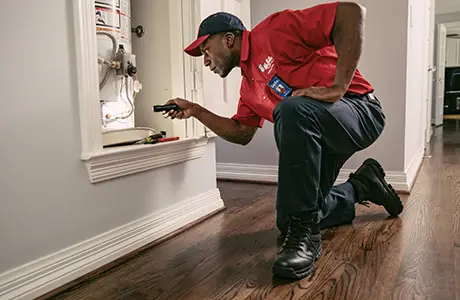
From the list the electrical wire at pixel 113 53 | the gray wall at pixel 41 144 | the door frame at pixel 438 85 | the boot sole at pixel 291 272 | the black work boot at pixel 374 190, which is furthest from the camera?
the door frame at pixel 438 85

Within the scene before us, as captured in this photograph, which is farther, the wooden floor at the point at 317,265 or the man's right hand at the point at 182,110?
the man's right hand at the point at 182,110

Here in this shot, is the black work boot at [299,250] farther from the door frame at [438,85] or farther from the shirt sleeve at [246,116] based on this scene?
the door frame at [438,85]

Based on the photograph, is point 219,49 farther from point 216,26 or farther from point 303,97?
point 303,97

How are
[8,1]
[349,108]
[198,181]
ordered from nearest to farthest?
[8,1]
[349,108]
[198,181]

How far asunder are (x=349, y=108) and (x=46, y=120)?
0.87m

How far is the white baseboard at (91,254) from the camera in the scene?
1.04 meters

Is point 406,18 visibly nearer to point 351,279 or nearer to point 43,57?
point 351,279

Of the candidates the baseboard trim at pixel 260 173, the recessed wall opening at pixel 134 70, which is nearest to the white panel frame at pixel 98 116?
the recessed wall opening at pixel 134 70

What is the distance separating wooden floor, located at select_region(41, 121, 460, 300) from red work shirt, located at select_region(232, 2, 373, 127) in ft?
1.66

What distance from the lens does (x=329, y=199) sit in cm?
153

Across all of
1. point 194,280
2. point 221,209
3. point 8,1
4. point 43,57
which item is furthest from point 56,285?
point 221,209

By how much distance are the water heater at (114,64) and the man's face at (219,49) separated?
0.34m

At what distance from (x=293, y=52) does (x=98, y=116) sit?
0.62 m

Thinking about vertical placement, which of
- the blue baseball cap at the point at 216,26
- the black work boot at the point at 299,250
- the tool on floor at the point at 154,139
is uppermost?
the blue baseball cap at the point at 216,26
